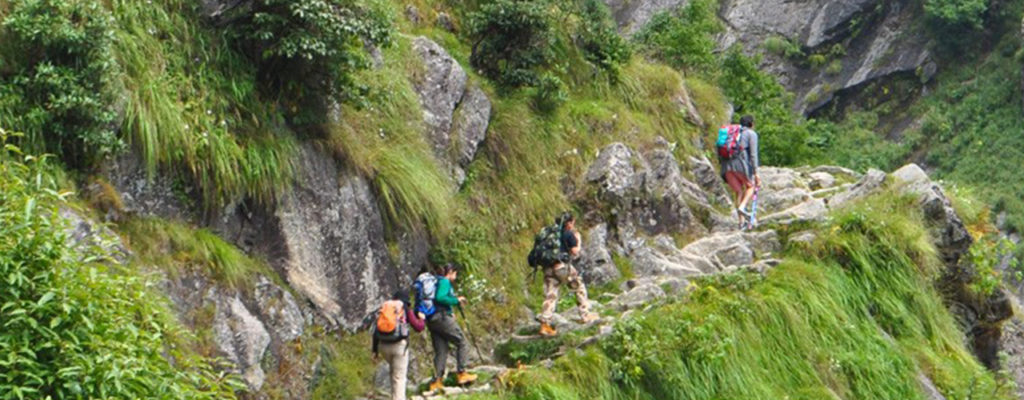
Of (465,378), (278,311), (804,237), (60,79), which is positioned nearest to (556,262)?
(465,378)

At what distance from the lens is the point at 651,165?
16031 millimetres

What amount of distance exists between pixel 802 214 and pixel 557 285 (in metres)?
5.53

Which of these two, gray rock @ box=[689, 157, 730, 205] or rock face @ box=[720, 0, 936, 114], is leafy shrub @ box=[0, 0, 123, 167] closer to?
gray rock @ box=[689, 157, 730, 205]

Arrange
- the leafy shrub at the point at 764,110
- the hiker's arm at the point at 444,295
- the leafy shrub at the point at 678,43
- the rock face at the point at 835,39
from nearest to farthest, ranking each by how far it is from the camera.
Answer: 1. the hiker's arm at the point at 444,295
2. the leafy shrub at the point at 678,43
3. the leafy shrub at the point at 764,110
4. the rock face at the point at 835,39

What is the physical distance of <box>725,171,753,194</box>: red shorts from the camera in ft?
49.5

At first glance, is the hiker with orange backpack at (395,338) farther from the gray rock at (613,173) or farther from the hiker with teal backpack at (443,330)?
the gray rock at (613,173)

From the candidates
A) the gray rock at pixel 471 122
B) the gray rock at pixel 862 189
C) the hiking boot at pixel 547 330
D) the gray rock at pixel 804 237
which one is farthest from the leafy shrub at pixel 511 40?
the hiking boot at pixel 547 330

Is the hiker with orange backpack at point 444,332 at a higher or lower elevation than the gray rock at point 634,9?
lower

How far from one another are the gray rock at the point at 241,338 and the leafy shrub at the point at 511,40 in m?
6.92

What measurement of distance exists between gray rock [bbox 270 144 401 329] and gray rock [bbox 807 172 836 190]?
1033cm

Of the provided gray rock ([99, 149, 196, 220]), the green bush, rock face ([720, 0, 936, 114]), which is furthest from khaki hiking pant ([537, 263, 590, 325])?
rock face ([720, 0, 936, 114])

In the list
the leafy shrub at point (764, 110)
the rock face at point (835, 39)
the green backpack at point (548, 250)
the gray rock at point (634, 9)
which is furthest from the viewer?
the rock face at point (835, 39)

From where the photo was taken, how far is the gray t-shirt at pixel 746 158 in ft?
48.6

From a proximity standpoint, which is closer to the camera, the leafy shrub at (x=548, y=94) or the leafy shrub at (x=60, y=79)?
the leafy shrub at (x=60, y=79)
